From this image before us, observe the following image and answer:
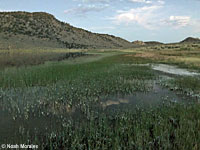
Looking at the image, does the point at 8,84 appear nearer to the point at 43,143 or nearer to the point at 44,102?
the point at 44,102

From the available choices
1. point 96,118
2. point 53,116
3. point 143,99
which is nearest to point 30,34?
point 143,99

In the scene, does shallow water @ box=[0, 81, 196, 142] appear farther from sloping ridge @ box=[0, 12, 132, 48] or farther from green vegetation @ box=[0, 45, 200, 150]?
sloping ridge @ box=[0, 12, 132, 48]

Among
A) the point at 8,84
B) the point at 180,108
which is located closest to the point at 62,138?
Answer: the point at 180,108

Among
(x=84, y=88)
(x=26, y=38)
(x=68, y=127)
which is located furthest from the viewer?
(x=26, y=38)

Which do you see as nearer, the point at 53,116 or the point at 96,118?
the point at 96,118

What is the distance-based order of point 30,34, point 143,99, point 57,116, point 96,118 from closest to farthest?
point 96,118 → point 57,116 → point 143,99 → point 30,34

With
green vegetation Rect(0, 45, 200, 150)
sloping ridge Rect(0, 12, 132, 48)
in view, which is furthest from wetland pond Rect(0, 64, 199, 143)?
sloping ridge Rect(0, 12, 132, 48)

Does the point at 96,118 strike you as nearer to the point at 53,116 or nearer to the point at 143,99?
the point at 53,116

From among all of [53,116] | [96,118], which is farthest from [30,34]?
[96,118]

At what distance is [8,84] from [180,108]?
12331 mm

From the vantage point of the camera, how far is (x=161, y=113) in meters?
7.72

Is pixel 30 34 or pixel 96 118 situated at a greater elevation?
pixel 30 34

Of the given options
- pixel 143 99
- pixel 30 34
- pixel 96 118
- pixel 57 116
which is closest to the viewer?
pixel 96 118

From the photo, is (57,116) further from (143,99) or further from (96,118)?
(143,99)
